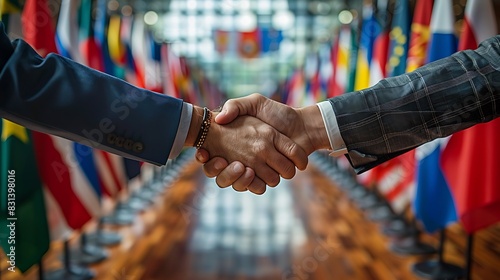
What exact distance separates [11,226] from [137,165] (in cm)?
155

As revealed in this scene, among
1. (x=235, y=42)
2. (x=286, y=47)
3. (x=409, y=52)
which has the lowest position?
(x=286, y=47)

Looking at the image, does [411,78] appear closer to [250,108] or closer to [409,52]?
[250,108]

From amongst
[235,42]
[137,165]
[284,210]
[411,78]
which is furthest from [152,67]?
[235,42]

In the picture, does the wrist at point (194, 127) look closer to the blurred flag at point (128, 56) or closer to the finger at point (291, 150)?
the finger at point (291, 150)

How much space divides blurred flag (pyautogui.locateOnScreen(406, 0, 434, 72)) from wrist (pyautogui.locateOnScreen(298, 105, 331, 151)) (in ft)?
4.31

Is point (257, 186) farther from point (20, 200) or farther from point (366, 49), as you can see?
point (366, 49)

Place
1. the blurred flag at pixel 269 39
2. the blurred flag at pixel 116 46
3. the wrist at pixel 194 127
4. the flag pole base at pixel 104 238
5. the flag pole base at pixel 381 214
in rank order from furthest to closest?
the blurred flag at pixel 269 39
the flag pole base at pixel 381 214
the blurred flag at pixel 116 46
the flag pole base at pixel 104 238
the wrist at pixel 194 127

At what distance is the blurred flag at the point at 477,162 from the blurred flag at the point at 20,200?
189 centimetres

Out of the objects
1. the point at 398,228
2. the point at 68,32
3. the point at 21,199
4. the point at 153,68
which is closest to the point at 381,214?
the point at 398,228

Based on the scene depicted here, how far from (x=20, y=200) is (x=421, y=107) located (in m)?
1.59

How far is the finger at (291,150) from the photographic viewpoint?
1.68 m

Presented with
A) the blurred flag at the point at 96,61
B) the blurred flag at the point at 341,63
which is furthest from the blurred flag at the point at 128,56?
the blurred flag at the point at 341,63

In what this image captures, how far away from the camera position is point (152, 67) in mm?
4297

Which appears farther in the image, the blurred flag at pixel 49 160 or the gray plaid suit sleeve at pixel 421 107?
the blurred flag at pixel 49 160
